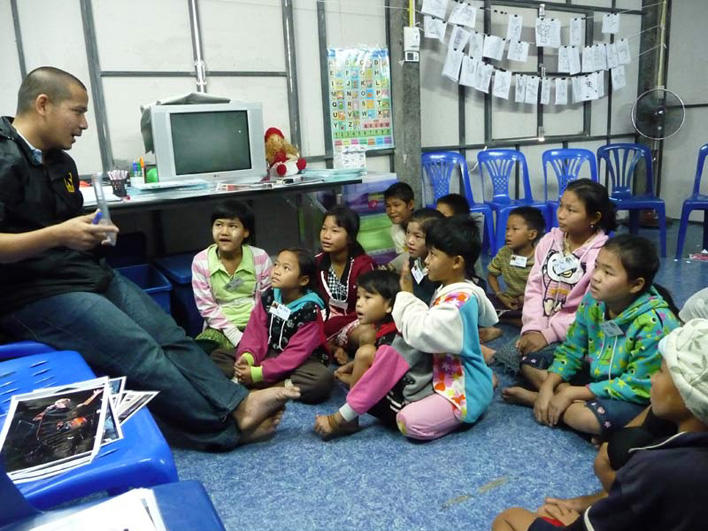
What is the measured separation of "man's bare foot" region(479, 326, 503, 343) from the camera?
8.89 feet

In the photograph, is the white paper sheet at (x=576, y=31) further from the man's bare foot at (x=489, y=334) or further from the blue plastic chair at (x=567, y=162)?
the man's bare foot at (x=489, y=334)

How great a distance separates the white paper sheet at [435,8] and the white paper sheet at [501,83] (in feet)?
2.38

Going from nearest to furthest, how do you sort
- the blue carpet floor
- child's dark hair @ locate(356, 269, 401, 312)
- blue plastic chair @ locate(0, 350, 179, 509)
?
blue plastic chair @ locate(0, 350, 179, 509)
the blue carpet floor
child's dark hair @ locate(356, 269, 401, 312)

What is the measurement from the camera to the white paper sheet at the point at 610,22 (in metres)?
4.89

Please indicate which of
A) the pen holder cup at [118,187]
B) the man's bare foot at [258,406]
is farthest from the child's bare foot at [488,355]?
the pen holder cup at [118,187]

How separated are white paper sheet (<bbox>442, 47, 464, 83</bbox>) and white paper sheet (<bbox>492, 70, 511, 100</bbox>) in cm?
40

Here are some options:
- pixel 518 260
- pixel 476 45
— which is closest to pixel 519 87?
pixel 476 45

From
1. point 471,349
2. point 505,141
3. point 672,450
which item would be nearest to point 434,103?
point 505,141

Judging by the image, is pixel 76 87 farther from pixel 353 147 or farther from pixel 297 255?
pixel 353 147

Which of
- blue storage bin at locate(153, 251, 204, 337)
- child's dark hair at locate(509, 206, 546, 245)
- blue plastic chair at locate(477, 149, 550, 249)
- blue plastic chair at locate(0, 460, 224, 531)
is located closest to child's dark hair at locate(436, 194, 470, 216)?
child's dark hair at locate(509, 206, 546, 245)

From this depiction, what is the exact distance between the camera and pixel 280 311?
2.21 meters

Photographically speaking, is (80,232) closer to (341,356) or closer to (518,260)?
(341,356)

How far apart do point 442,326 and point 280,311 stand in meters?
0.76

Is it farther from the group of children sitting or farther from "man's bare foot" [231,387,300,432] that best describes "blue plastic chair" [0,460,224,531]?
"man's bare foot" [231,387,300,432]
